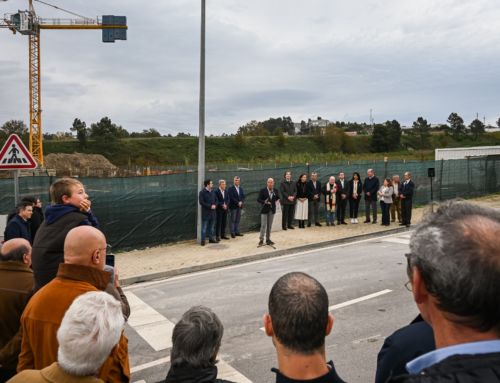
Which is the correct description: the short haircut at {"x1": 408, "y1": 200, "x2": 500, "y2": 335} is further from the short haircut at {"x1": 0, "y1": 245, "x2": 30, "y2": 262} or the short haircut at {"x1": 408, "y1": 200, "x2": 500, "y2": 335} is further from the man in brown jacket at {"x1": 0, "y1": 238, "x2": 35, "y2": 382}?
the short haircut at {"x1": 0, "y1": 245, "x2": 30, "y2": 262}

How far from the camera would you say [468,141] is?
3452 inches

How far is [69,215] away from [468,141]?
95.8m

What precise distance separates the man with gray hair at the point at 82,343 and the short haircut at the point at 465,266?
5.12 feet

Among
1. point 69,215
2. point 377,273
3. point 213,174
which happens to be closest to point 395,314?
point 377,273

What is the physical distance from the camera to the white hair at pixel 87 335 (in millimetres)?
2121

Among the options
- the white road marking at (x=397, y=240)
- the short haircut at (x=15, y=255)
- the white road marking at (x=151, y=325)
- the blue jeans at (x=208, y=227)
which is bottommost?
the white road marking at (x=151, y=325)

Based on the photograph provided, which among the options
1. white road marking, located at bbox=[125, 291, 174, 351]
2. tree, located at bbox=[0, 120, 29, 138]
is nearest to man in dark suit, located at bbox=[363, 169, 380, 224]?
white road marking, located at bbox=[125, 291, 174, 351]

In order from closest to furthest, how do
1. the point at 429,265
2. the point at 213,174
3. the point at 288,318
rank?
the point at 429,265
the point at 288,318
the point at 213,174

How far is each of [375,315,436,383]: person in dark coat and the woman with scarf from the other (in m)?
13.1

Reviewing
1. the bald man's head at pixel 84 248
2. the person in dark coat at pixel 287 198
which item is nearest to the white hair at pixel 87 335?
the bald man's head at pixel 84 248

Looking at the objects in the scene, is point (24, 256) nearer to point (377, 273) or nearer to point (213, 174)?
point (377, 273)

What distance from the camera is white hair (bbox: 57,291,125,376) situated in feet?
6.96

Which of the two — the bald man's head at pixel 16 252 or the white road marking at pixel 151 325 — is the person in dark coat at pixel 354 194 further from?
the bald man's head at pixel 16 252

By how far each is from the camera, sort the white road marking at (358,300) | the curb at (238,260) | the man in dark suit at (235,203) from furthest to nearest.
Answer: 1. the man in dark suit at (235,203)
2. the curb at (238,260)
3. the white road marking at (358,300)
